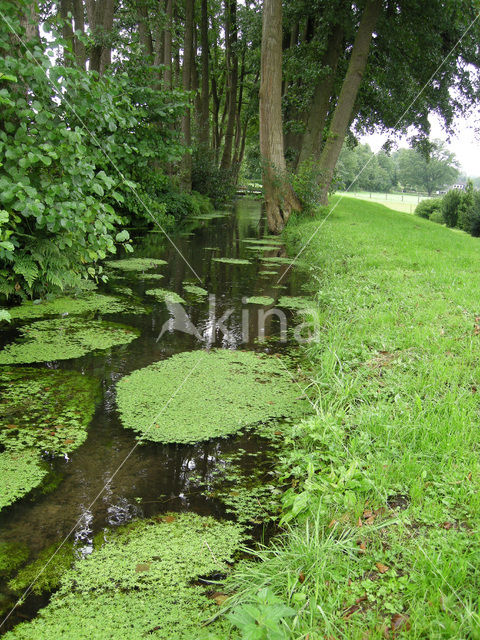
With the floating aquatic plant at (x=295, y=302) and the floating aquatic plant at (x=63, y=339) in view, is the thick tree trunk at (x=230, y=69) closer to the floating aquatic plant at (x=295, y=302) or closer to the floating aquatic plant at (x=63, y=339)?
the floating aquatic plant at (x=295, y=302)

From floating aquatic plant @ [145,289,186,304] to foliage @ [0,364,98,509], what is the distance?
2529 mm

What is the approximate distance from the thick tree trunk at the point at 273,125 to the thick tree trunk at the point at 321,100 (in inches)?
93.3

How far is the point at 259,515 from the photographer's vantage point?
2.40m

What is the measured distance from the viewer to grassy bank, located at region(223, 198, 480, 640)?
1.61m

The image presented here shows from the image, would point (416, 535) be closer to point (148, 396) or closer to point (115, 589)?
point (115, 589)

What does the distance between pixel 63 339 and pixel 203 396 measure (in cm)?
173

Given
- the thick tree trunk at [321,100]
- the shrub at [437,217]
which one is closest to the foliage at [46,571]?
the thick tree trunk at [321,100]

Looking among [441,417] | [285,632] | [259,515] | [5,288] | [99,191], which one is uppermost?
[99,191]

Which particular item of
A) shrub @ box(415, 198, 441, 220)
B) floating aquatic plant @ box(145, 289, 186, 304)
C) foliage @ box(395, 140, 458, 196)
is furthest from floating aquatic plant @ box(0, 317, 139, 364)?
foliage @ box(395, 140, 458, 196)

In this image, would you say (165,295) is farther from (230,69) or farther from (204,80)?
(230,69)

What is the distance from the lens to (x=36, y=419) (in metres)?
3.11

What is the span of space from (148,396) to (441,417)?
6.69ft

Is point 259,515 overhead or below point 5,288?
below

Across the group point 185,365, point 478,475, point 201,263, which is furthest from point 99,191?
point 201,263
